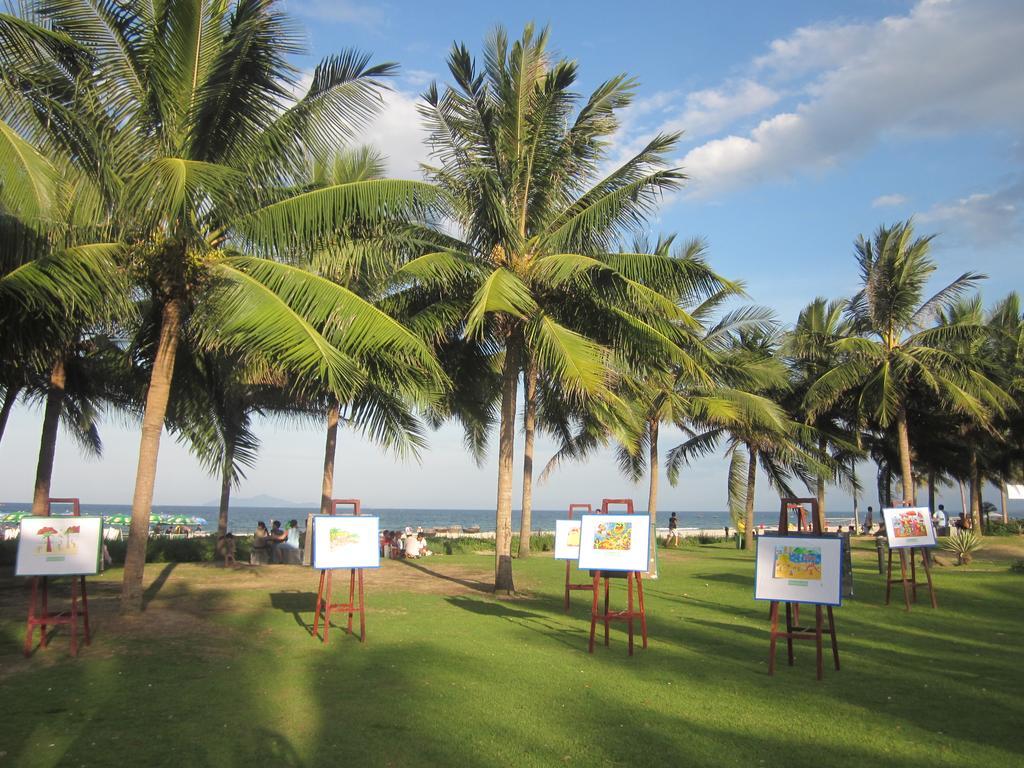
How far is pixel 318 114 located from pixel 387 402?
7.52 metres

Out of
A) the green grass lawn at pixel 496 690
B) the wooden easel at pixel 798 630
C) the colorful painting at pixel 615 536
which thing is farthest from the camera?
the colorful painting at pixel 615 536

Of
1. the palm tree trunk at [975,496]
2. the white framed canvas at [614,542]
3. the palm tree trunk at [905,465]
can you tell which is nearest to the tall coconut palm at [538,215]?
the white framed canvas at [614,542]

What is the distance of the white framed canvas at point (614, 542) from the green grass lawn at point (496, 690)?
116cm

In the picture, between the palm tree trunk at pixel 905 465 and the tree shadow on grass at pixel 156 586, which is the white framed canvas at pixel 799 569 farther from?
the palm tree trunk at pixel 905 465

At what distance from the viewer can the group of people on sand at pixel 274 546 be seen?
21.7 m

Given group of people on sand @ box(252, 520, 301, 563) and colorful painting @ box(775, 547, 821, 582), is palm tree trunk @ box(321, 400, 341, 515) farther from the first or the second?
colorful painting @ box(775, 547, 821, 582)

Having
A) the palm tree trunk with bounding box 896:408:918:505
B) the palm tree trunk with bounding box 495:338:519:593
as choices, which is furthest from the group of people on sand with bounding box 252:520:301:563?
the palm tree trunk with bounding box 896:408:918:505

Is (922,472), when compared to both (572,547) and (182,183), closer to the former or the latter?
(572,547)

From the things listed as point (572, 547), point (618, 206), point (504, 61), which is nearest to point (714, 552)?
point (572, 547)

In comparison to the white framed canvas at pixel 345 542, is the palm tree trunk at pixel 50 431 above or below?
above

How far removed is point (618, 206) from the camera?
15.5 m

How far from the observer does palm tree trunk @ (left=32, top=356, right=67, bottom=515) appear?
52.7 ft

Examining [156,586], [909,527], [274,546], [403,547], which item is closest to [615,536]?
[909,527]

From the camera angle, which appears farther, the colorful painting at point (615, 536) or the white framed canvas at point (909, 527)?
the white framed canvas at point (909, 527)
